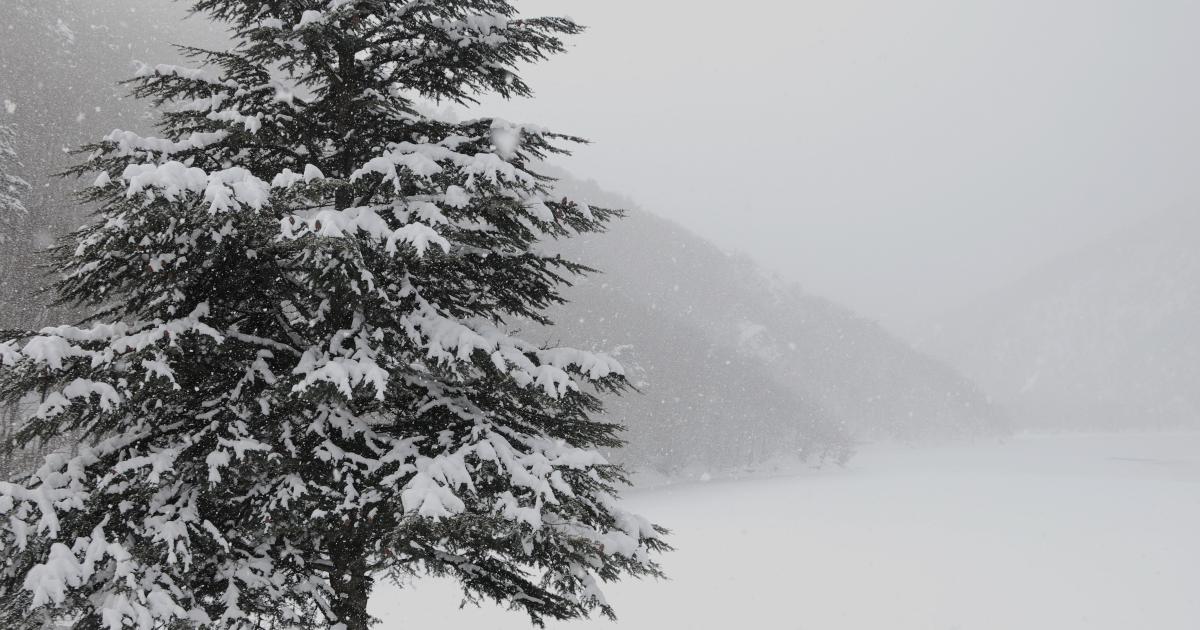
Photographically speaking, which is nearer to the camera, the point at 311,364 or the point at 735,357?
the point at 311,364

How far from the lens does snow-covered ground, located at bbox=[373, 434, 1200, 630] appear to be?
1995 cm

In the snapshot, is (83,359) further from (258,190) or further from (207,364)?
(258,190)

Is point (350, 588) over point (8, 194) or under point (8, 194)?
over

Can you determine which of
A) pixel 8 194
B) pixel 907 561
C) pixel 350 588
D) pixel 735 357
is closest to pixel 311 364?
pixel 350 588

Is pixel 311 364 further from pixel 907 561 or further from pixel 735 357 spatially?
pixel 735 357

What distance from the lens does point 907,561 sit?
2858 cm

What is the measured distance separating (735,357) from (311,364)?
238 ft

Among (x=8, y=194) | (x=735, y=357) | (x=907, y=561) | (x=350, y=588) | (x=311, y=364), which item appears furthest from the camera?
(x=735, y=357)

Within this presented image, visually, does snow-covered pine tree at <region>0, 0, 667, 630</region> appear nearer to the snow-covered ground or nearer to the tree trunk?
the tree trunk

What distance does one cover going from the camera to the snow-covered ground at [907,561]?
1995cm

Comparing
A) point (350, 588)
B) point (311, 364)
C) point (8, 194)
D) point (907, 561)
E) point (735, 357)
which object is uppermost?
point (311, 364)

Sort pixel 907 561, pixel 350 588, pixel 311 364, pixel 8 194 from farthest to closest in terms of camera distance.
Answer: pixel 907 561 → pixel 8 194 → pixel 350 588 → pixel 311 364

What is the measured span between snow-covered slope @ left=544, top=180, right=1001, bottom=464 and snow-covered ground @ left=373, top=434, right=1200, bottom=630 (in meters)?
9.42

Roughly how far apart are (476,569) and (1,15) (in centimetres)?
6205
